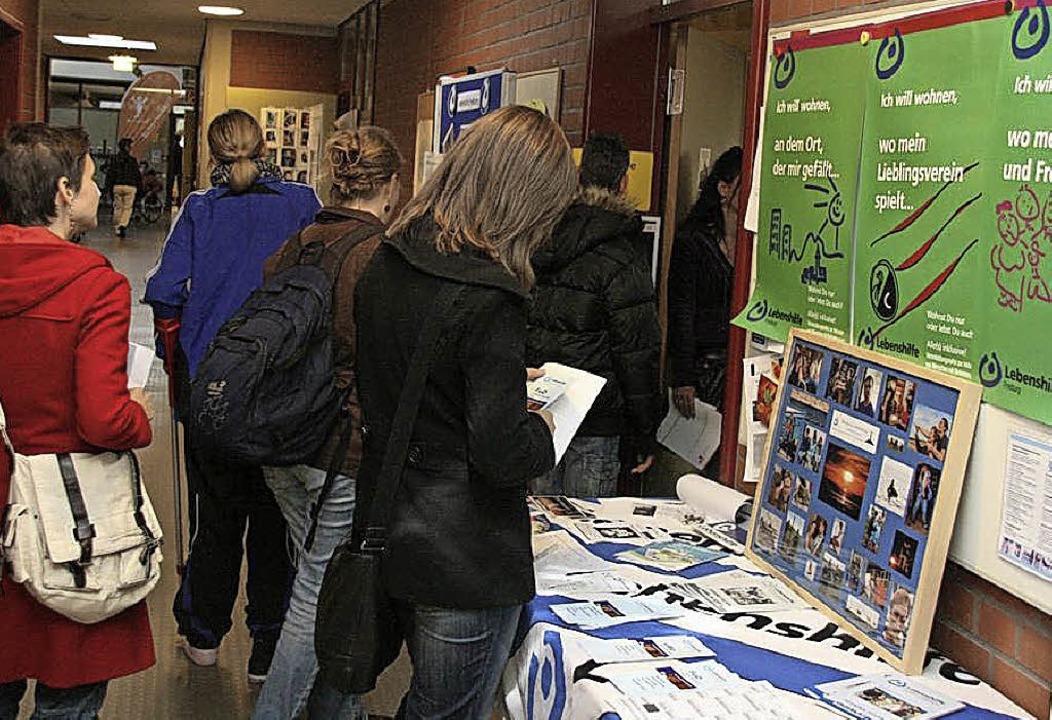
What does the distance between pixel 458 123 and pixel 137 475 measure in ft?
10.7

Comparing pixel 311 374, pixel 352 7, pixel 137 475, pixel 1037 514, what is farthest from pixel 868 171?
pixel 352 7

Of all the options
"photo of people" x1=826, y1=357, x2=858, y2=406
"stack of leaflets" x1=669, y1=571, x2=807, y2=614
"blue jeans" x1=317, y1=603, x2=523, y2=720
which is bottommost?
"blue jeans" x1=317, y1=603, x2=523, y2=720

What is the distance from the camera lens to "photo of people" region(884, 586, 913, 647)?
2.00 metres

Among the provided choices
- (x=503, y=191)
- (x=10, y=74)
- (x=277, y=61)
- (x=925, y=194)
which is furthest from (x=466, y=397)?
(x=277, y=61)

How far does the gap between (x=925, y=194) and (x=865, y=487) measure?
0.50m

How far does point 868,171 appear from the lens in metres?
2.30

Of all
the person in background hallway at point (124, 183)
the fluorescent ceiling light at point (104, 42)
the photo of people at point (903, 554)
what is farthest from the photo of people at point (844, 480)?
the person in background hallway at point (124, 183)

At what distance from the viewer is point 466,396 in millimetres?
1998

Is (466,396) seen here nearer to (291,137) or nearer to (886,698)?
(886,698)

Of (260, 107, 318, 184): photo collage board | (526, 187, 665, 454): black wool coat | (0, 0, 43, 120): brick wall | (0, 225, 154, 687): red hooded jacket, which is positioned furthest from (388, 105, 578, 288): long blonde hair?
(260, 107, 318, 184): photo collage board

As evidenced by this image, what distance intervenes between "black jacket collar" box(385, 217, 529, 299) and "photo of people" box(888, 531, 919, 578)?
72 centimetres

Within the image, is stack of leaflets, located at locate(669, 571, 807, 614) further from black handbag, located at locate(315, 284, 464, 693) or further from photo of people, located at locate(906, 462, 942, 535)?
black handbag, located at locate(315, 284, 464, 693)

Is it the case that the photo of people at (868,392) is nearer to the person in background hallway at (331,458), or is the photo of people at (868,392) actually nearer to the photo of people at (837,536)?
the photo of people at (837,536)

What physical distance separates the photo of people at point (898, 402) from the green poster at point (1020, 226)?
5.5 inches
